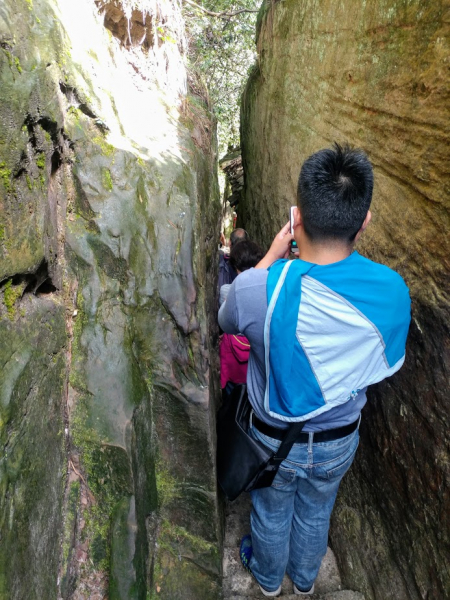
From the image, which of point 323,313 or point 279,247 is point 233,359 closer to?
point 279,247

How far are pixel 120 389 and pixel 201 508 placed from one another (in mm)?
958

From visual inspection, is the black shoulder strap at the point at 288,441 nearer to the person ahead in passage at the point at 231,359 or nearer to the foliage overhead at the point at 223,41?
the person ahead in passage at the point at 231,359

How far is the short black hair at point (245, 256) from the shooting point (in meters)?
3.80

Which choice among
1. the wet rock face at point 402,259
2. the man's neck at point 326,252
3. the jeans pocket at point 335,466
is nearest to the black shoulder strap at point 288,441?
the jeans pocket at point 335,466

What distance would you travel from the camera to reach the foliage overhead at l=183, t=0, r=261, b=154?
714cm

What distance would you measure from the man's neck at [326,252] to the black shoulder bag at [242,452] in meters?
0.83

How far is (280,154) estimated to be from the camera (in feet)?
16.6

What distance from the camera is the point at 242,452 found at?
7.77ft

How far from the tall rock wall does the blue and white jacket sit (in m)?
0.76

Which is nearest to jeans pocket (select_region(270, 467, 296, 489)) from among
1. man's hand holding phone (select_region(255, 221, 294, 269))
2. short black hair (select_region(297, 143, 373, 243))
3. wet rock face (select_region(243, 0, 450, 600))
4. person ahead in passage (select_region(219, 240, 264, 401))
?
wet rock face (select_region(243, 0, 450, 600))

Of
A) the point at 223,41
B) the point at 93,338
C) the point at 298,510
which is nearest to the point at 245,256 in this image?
the point at 93,338

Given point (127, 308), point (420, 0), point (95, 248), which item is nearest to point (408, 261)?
point (420, 0)

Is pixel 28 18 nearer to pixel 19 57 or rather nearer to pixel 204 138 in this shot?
pixel 19 57

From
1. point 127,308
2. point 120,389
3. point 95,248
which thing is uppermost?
point 95,248
